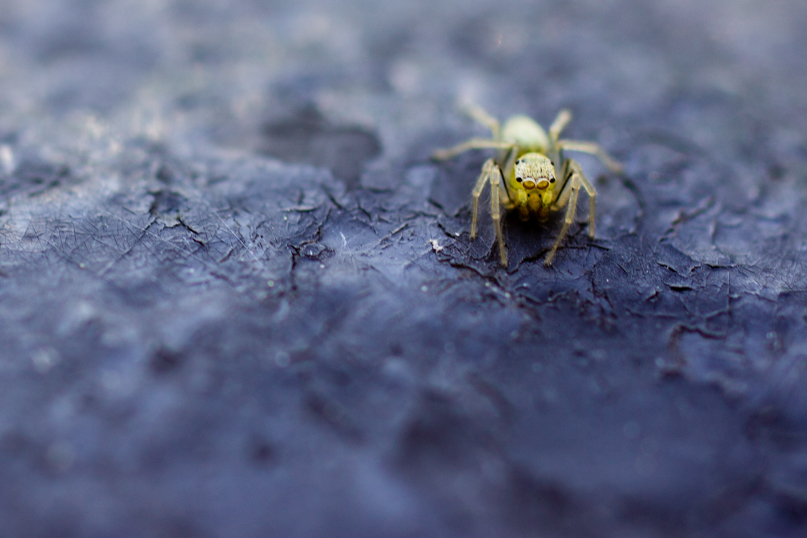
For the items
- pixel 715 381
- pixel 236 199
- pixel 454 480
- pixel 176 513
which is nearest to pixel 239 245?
pixel 236 199

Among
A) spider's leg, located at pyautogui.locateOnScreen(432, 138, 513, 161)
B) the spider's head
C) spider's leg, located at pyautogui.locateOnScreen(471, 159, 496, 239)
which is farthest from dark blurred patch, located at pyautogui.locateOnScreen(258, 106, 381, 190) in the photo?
the spider's head

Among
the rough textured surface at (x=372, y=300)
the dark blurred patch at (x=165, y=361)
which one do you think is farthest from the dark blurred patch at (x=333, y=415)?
the dark blurred patch at (x=165, y=361)

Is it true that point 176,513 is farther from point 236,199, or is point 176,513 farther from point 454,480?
point 236,199

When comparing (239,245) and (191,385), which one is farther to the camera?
(239,245)

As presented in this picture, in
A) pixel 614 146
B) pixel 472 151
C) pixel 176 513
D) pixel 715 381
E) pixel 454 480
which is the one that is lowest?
pixel 176 513

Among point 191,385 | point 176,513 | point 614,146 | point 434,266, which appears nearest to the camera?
point 176,513

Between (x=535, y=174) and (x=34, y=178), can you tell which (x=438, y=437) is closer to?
(x=535, y=174)

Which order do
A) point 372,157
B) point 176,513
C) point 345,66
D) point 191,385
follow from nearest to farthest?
point 176,513, point 191,385, point 372,157, point 345,66
